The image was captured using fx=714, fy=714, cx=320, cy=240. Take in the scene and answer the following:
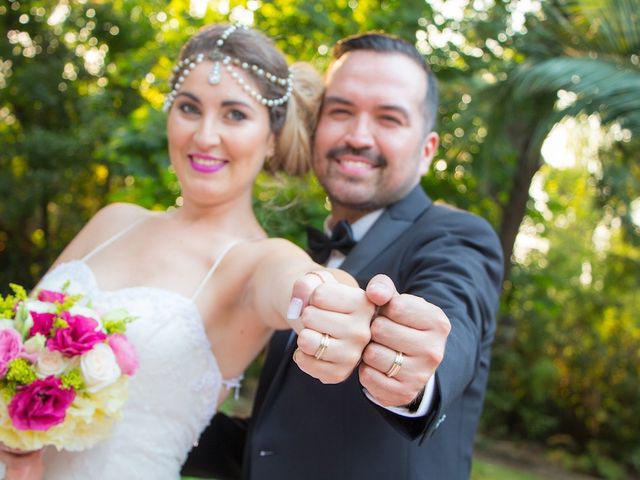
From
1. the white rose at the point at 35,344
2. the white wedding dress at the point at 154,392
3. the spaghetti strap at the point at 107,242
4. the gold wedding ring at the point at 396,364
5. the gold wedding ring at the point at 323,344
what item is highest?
the gold wedding ring at the point at 323,344

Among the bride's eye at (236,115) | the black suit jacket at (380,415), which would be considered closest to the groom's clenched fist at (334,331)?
the black suit jacket at (380,415)

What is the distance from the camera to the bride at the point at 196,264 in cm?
244

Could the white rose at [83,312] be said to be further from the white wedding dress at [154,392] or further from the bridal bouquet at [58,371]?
the white wedding dress at [154,392]

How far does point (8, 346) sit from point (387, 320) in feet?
3.84

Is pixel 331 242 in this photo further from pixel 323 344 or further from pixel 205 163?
pixel 323 344

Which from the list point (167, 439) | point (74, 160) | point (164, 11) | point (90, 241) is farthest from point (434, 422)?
point (74, 160)

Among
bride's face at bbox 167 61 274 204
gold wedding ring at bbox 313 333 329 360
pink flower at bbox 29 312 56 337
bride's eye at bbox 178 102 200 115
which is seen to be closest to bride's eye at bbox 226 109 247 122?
bride's face at bbox 167 61 274 204

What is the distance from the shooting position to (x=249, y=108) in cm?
266

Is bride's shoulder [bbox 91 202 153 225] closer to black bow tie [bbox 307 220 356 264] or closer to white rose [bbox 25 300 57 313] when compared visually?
black bow tie [bbox 307 220 356 264]

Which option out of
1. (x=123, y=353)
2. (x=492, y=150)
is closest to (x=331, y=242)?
(x=123, y=353)

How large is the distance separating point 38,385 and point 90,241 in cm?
102

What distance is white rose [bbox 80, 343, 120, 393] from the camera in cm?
203

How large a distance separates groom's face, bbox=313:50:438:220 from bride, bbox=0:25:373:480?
17cm

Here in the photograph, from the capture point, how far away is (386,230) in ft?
8.50
